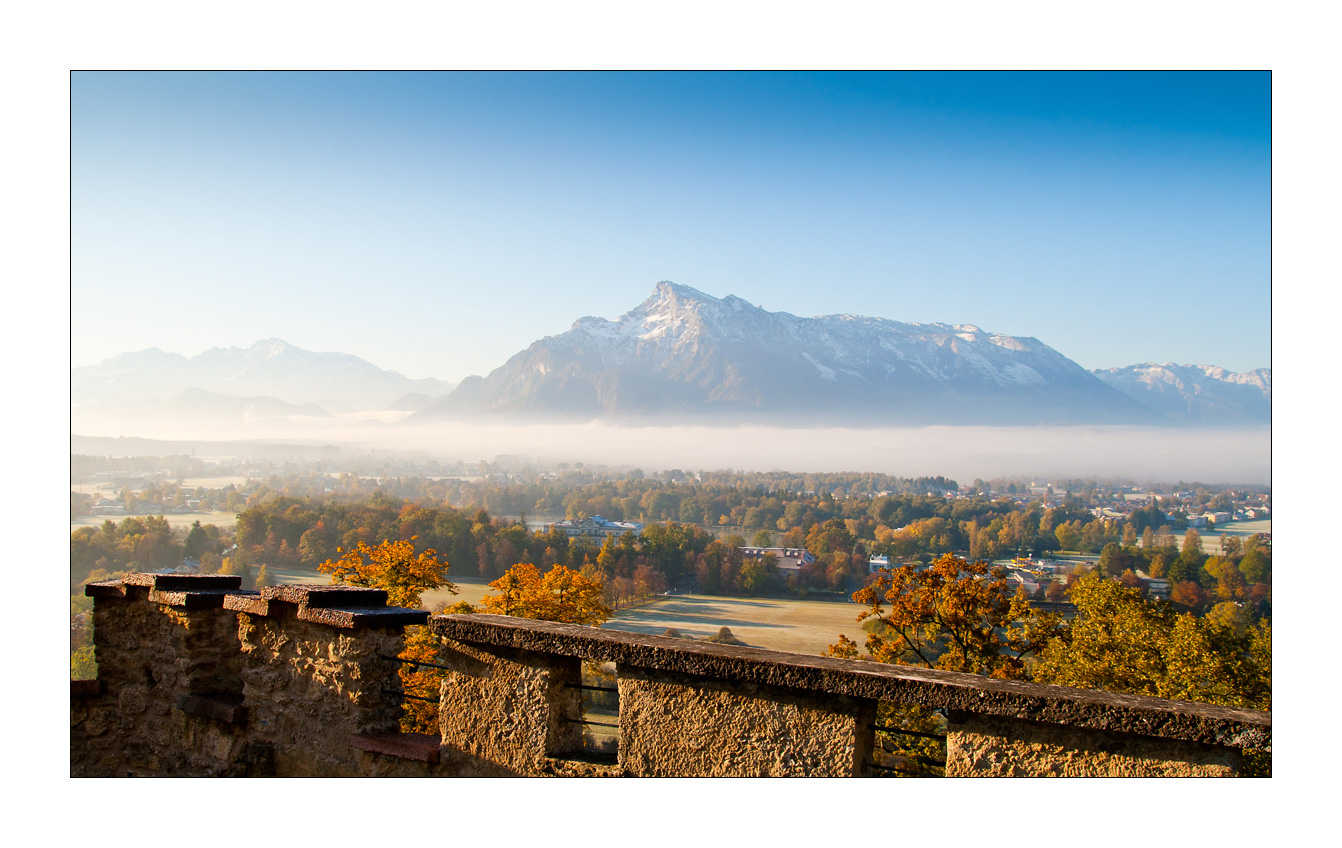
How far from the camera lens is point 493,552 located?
77375mm

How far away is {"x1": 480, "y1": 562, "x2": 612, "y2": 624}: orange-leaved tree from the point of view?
31.0 metres

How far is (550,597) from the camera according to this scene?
31.6 m

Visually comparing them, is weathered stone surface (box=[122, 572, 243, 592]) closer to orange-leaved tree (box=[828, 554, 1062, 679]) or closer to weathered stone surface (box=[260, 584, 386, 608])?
weathered stone surface (box=[260, 584, 386, 608])

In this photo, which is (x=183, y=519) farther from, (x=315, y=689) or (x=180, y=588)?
(x=315, y=689)

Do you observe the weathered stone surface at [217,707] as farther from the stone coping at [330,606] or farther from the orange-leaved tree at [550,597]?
the orange-leaved tree at [550,597]

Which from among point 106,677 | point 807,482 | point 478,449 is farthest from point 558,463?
point 106,677

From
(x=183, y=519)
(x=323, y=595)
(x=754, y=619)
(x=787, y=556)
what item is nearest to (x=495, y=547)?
(x=754, y=619)

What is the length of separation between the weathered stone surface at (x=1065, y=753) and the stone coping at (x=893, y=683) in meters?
0.07

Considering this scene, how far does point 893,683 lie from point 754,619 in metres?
72.2

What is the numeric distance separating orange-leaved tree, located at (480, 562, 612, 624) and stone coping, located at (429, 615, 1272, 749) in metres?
26.8

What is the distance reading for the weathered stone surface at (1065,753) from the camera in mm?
3055

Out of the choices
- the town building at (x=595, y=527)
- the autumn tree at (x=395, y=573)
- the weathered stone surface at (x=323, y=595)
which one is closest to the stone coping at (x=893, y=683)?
the weathered stone surface at (x=323, y=595)

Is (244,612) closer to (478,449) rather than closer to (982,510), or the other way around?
(982,510)

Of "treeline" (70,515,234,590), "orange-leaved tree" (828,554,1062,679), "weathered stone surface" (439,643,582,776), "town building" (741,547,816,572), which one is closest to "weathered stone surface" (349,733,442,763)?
"weathered stone surface" (439,643,582,776)
